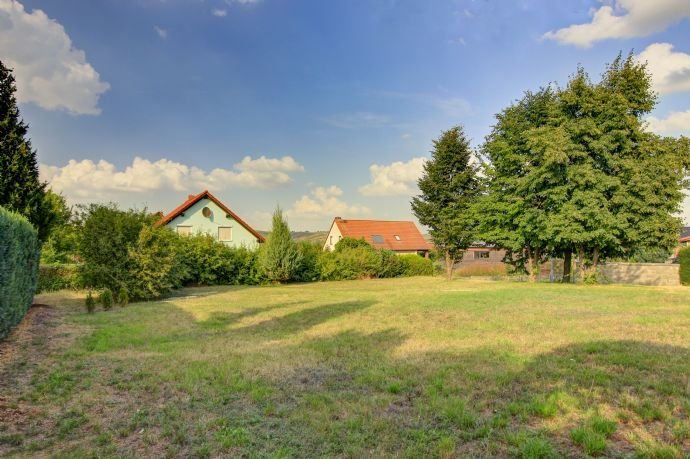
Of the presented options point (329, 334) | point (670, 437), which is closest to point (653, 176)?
point (329, 334)

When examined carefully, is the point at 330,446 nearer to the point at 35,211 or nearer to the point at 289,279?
the point at 35,211

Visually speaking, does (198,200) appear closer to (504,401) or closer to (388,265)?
(388,265)

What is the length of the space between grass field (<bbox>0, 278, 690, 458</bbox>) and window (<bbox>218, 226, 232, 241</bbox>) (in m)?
23.4

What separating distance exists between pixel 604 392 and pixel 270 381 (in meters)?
4.01

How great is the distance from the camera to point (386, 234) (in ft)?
157

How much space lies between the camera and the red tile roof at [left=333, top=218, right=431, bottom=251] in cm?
4625

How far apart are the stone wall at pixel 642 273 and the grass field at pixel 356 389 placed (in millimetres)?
20290

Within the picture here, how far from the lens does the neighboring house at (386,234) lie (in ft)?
151

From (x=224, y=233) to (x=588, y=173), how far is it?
26052mm

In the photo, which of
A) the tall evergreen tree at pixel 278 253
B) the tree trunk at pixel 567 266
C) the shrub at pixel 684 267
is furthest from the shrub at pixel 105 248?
the shrub at pixel 684 267

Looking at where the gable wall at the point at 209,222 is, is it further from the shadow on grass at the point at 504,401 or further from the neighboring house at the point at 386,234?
the shadow on grass at the point at 504,401

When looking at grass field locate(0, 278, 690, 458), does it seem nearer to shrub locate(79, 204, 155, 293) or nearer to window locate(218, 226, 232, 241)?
shrub locate(79, 204, 155, 293)

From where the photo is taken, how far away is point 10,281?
8.16 meters

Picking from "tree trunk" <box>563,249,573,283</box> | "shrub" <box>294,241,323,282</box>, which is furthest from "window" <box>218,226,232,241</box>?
"tree trunk" <box>563,249,573,283</box>
